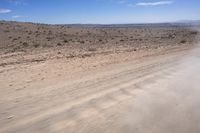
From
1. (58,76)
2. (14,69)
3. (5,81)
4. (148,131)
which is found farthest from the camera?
(14,69)

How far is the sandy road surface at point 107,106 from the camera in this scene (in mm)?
5387

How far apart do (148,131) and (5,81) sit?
6011 mm

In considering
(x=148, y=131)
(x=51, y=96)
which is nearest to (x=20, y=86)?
(x=51, y=96)

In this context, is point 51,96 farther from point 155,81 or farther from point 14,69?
point 14,69

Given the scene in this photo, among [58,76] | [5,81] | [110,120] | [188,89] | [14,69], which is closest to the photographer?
[110,120]

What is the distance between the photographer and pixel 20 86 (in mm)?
8664

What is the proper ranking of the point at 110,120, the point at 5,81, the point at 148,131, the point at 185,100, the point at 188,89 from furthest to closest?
the point at 5,81
the point at 188,89
the point at 185,100
the point at 110,120
the point at 148,131

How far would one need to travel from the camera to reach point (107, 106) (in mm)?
6438

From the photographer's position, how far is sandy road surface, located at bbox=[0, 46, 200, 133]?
212 inches

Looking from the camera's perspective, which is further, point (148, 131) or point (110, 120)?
point (110, 120)

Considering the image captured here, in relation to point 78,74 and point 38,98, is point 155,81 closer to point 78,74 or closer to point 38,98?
point 78,74

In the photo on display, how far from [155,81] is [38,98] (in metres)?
3.78

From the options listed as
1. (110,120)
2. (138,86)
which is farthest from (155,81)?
(110,120)

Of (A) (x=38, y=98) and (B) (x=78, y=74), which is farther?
(B) (x=78, y=74)
